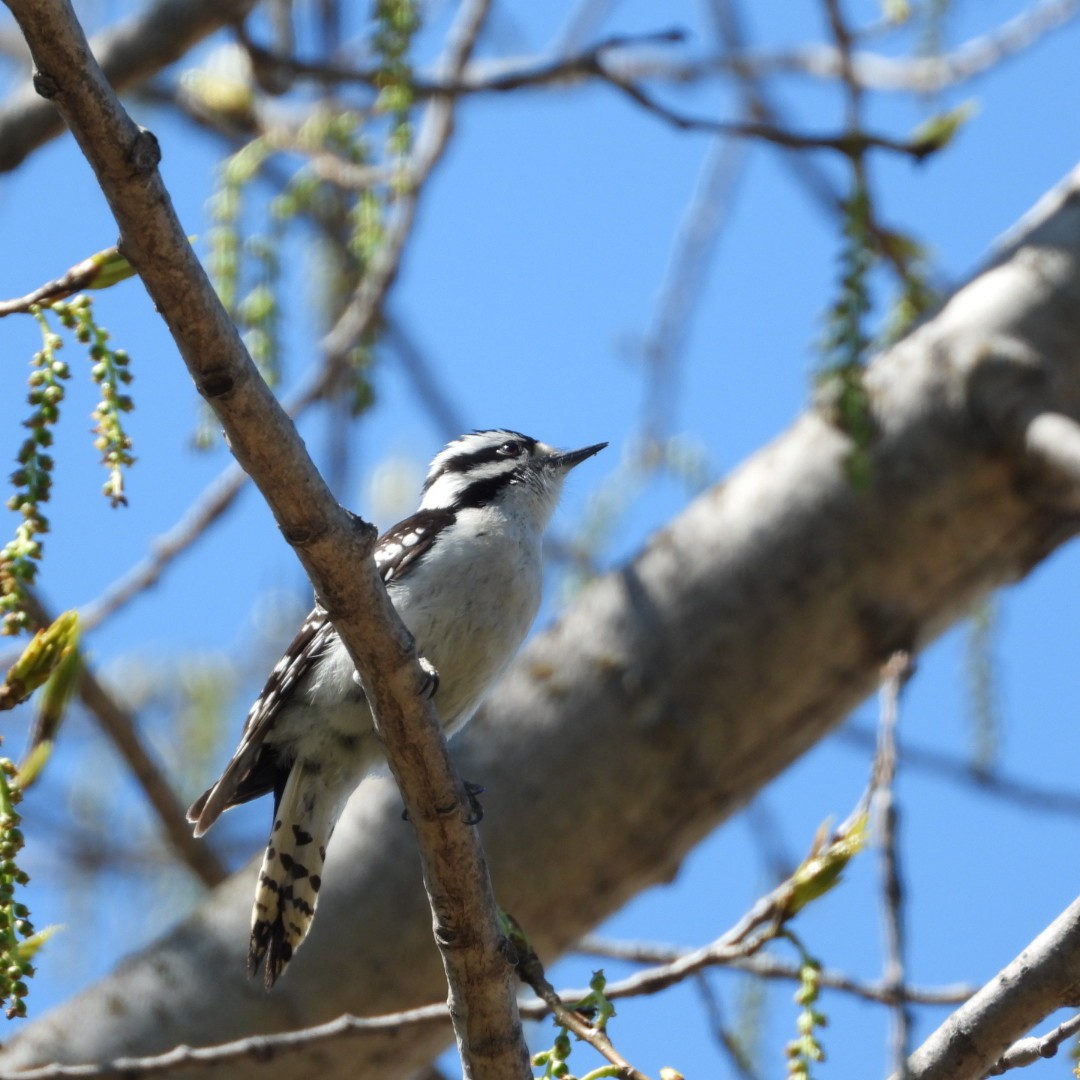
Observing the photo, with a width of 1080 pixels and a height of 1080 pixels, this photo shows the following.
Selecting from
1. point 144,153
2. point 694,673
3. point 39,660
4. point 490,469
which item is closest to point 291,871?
point 694,673

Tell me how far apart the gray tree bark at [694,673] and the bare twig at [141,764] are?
1.85ft

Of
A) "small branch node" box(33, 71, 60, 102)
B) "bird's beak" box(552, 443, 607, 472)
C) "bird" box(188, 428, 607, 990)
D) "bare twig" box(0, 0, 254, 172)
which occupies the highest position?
"bare twig" box(0, 0, 254, 172)

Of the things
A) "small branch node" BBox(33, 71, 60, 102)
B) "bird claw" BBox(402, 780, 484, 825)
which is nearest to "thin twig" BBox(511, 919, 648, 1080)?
"bird claw" BBox(402, 780, 484, 825)

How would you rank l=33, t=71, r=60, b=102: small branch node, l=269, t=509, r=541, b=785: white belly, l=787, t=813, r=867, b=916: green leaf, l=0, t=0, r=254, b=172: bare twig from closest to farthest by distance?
l=33, t=71, r=60, b=102: small branch node
l=787, t=813, r=867, b=916: green leaf
l=0, t=0, r=254, b=172: bare twig
l=269, t=509, r=541, b=785: white belly

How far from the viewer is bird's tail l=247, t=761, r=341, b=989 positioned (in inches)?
129

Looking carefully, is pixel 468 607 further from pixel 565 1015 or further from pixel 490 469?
pixel 565 1015

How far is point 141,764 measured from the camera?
13.4ft

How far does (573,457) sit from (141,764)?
71.2 inches

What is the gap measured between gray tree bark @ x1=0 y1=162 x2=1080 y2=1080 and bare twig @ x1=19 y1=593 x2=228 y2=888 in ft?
1.85

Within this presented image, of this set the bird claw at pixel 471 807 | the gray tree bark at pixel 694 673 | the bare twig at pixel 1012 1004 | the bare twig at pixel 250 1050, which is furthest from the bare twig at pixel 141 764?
the bare twig at pixel 1012 1004

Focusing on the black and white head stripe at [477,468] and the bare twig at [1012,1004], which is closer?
the bare twig at [1012,1004]

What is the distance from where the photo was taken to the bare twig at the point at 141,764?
3949mm

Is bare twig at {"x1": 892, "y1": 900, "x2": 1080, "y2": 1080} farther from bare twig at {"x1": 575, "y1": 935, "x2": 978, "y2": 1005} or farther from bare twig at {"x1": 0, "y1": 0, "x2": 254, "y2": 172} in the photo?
bare twig at {"x1": 0, "y1": 0, "x2": 254, "y2": 172}

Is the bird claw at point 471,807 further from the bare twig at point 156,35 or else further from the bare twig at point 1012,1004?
the bare twig at point 156,35
